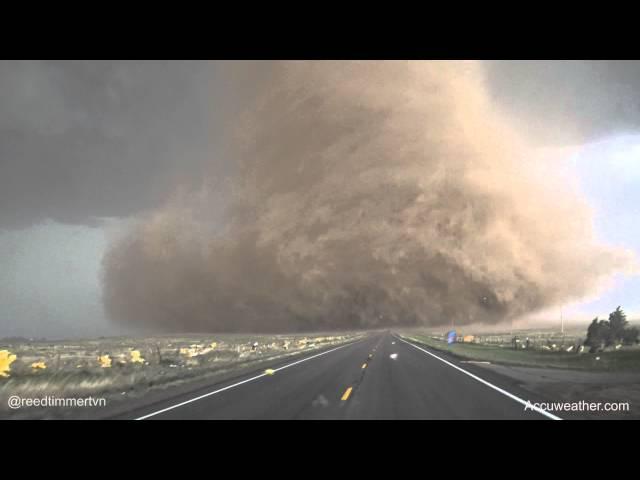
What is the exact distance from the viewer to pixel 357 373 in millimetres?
18047

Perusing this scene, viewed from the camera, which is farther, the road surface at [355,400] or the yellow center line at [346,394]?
the yellow center line at [346,394]

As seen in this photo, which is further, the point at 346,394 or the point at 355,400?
the point at 346,394

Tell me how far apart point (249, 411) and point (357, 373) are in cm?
935

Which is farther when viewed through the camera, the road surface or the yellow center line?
the yellow center line

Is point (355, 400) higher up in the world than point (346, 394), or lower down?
higher up

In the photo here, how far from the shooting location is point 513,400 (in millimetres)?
10547
